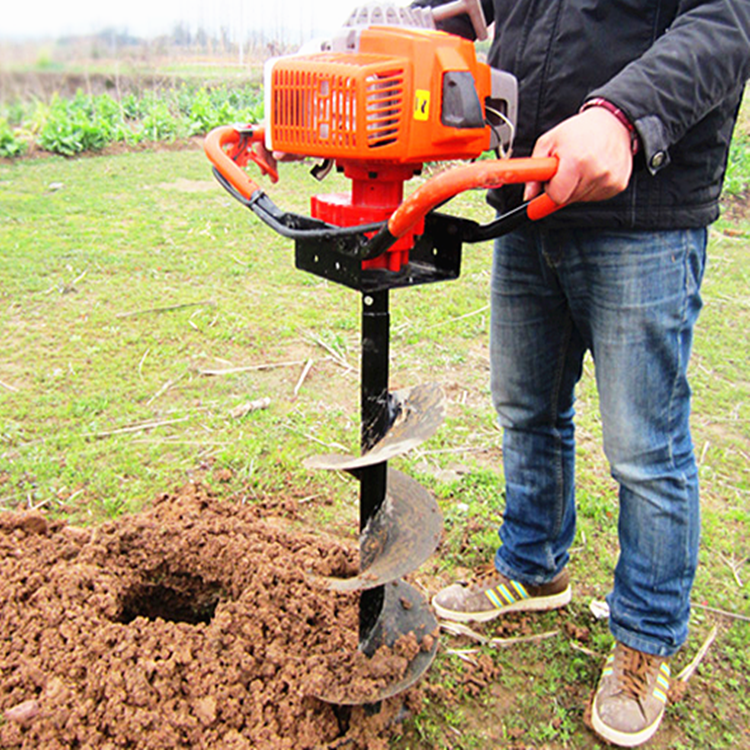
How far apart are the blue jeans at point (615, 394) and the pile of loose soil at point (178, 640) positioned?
57cm

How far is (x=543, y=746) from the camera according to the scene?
1778mm

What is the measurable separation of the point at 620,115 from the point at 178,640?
1531 millimetres

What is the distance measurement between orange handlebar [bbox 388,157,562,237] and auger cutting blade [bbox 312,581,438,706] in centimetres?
102

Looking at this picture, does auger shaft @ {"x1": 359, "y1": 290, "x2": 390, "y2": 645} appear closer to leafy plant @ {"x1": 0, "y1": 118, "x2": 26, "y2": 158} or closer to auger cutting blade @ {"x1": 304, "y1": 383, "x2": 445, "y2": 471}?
auger cutting blade @ {"x1": 304, "y1": 383, "x2": 445, "y2": 471}

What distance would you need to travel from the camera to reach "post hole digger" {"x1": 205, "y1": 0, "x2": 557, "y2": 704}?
4.16 ft

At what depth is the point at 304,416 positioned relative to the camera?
10.2 ft

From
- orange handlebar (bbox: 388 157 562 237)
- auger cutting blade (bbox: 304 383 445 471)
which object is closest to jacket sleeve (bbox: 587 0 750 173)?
orange handlebar (bbox: 388 157 562 237)

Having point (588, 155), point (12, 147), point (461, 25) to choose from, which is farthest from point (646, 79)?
point (12, 147)

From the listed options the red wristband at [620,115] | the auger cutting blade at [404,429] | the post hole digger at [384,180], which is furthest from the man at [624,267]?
the auger cutting blade at [404,429]

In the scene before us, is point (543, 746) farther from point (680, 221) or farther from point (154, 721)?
point (680, 221)

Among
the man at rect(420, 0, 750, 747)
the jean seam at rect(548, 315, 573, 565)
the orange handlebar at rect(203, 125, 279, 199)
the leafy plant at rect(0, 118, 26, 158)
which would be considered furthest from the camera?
the leafy plant at rect(0, 118, 26, 158)

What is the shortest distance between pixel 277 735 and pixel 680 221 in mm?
1422

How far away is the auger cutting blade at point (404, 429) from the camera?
1504 millimetres

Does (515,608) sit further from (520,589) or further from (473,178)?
(473,178)
